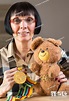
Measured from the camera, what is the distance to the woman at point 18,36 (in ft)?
1.83

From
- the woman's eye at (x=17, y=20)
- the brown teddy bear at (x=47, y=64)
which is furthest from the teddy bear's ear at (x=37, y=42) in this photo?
the woman's eye at (x=17, y=20)

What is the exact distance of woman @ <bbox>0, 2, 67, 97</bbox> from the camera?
22.0 inches

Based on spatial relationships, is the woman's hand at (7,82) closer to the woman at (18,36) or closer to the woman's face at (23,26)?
the woman at (18,36)

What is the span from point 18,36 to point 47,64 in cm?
15

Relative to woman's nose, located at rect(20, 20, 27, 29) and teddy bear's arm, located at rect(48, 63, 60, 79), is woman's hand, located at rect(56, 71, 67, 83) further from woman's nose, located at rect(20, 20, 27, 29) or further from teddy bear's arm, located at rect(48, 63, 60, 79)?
woman's nose, located at rect(20, 20, 27, 29)

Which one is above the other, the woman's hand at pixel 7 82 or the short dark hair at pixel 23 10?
the short dark hair at pixel 23 10

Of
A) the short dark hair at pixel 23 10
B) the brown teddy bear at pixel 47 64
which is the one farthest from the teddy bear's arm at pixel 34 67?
the short dark hair at pixel 23 10

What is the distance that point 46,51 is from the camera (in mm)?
488

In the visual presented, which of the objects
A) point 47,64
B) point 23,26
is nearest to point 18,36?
point 23,26

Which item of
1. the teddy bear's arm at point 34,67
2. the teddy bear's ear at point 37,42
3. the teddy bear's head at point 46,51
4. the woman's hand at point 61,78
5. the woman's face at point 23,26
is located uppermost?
the woman's face at point 23,26

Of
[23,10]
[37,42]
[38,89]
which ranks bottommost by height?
[38,89]

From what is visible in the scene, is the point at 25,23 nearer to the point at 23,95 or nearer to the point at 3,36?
the point at 3,36

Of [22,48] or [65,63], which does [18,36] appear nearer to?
[22,48]

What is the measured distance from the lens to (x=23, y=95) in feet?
1.74
